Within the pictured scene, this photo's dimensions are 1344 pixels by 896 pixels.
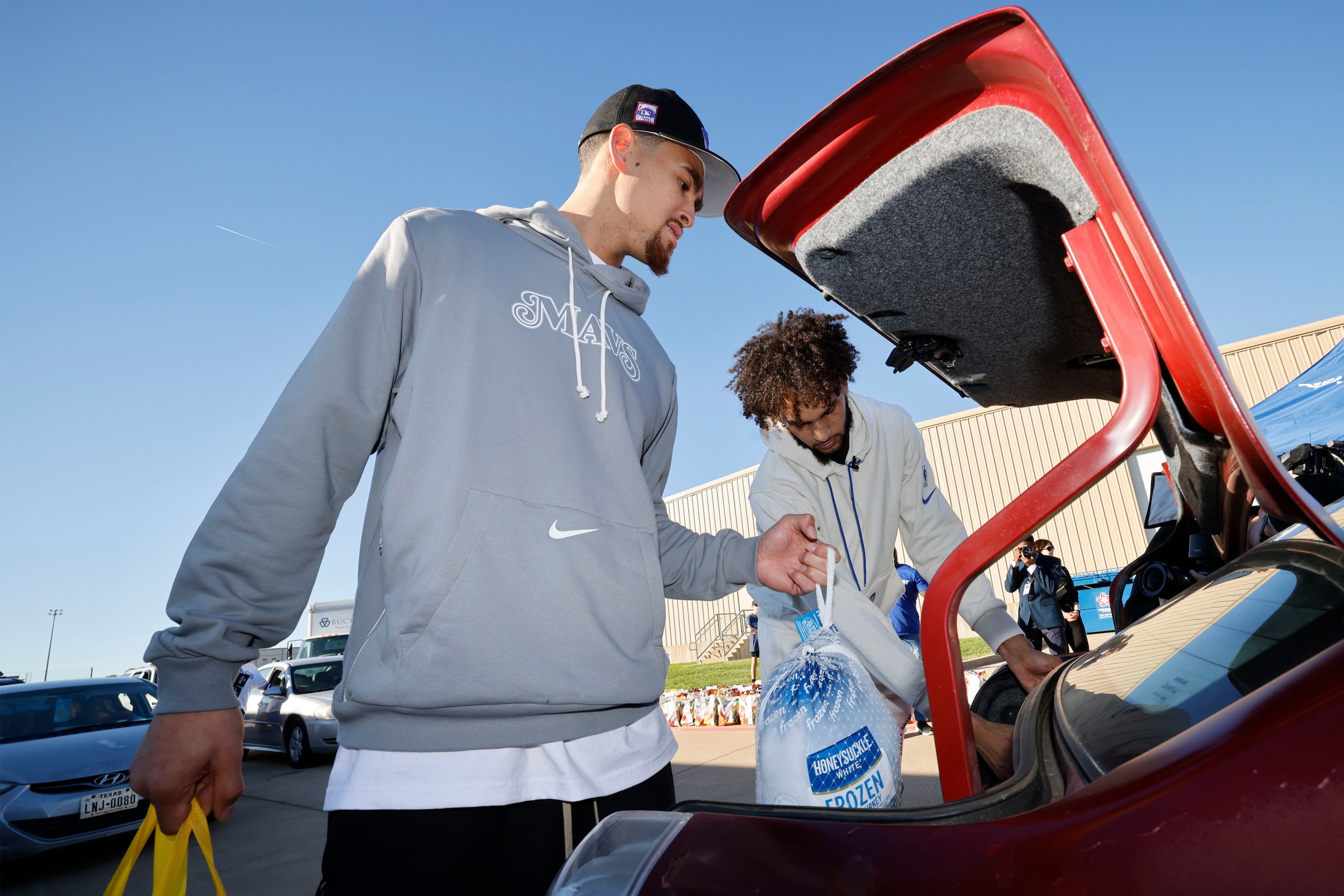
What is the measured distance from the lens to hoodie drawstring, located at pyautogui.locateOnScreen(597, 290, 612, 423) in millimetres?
1473

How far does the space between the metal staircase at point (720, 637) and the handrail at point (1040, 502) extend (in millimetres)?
26087

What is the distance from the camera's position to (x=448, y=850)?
112 centimetres

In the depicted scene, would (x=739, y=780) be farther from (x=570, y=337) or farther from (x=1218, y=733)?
(x=1218, y=733)

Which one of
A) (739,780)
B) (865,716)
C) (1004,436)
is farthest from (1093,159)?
(1004,436)

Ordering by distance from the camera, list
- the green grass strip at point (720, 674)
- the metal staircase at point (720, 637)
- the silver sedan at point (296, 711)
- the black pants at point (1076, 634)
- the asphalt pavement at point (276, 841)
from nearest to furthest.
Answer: the asphalt pavement at point (276, 841), the black pants at point (1076, 634), the silver sedan at point (296, 711), the green grass strip at point (720, 674), the metal staircase at point (720, 637)

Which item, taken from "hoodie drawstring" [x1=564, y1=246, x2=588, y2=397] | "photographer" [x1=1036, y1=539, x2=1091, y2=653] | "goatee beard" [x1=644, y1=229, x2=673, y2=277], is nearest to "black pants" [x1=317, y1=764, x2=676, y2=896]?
"hoodie drawstring" [x1=564, y1=246, x2=588, y2=397]

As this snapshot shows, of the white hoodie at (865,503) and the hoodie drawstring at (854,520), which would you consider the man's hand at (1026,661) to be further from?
the hoodie drawstring at (854,520)

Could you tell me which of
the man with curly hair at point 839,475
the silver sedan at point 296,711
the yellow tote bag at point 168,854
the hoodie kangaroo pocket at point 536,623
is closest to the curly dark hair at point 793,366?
the man with curly hair at point 839,475

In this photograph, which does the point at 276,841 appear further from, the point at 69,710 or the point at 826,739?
the point at 826,739

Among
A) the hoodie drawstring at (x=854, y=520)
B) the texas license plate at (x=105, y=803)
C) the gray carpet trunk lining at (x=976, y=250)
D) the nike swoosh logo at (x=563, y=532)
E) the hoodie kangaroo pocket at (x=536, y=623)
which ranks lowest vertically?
the texas license plate at (x=105, y=803)

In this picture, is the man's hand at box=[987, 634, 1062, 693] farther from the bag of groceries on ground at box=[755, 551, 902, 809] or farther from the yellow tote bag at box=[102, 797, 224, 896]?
the yellow tote bag at box=[102, 797, 224, 896]

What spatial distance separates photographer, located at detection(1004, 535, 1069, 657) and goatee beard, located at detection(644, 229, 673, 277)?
24.8 ft

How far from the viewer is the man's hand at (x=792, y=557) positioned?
4.94 ft

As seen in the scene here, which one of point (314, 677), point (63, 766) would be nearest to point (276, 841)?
point (63, 766)
